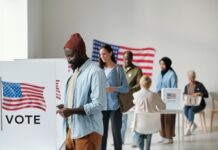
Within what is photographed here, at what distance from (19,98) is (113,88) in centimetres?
173

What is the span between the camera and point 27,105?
111 inches

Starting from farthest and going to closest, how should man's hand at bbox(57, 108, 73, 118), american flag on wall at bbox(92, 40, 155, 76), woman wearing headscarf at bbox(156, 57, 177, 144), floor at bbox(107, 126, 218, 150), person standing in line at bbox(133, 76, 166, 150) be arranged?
american flag on wall at bbox(92, 40, 155, 76)
woman wearing headscarf at bbox(156, 57, 177, 144)
floor at bbox(107, 126, 218, 150)
person standing in line at bbox(133, 76, 166, 150)
man's hand at bbox(57, 108, 73, 118)

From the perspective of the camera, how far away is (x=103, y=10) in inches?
333

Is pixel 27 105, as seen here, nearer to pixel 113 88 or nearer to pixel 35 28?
pixel 113 88

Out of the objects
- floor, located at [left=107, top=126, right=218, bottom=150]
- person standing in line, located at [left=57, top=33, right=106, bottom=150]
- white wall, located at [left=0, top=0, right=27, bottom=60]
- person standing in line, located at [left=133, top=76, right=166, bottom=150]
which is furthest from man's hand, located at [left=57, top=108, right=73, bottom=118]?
white wall, located at [left=0, top=0, right=27, bottom=60]

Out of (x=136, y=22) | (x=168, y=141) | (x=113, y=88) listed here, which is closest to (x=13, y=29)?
(x=136, y=22)

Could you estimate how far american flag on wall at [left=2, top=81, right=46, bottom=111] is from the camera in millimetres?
2803

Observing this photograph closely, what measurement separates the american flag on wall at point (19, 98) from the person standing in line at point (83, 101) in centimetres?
16

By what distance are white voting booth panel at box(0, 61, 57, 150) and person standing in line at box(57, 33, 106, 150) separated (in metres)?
0.14

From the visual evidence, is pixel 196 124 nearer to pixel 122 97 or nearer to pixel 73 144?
pixel 122 97

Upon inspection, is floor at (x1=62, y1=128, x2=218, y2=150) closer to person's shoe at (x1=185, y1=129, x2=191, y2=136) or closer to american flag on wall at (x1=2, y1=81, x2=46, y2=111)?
person's shoe at (x1=185, y1=129, x2=191, y2=136)

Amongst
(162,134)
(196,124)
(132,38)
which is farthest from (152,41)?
(162,134)

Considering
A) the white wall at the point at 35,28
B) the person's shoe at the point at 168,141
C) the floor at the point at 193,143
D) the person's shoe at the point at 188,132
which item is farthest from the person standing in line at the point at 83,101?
the person's shoe at the point at 188,132

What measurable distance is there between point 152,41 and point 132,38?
417mm
